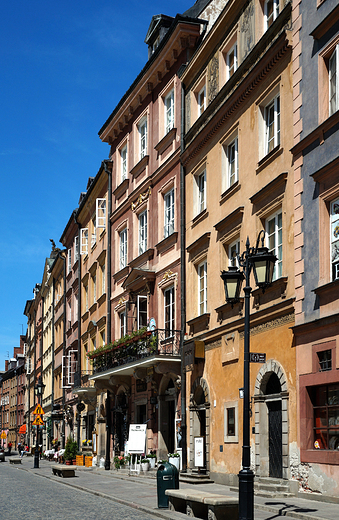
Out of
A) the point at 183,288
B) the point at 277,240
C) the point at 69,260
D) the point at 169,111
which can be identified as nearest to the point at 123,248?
the point at 169,111

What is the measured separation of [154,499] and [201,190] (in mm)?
11485

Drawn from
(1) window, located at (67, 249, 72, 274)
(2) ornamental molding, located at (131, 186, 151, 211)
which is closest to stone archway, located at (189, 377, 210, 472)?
(2) ornamental molding, located at (131, 186, 151, 211)

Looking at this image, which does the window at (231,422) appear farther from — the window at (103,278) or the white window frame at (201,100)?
the window at (103,278)

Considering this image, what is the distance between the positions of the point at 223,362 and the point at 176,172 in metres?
8.56

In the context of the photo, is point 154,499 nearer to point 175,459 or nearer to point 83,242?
point 175,459

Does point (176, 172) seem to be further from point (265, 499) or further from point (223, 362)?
point (265, 499)

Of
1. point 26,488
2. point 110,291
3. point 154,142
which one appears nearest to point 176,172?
point 154,142

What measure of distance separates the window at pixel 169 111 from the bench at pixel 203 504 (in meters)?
17.1

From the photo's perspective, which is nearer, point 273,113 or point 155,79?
point 273,113

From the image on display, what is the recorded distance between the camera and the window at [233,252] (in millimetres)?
22297

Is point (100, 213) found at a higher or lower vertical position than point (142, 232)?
higher

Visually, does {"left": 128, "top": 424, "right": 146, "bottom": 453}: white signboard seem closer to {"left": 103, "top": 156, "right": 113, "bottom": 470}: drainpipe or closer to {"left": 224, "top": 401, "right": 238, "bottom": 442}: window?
{"left": 103, "top": 156, "right": 113, "bottom": 470}: drainpipe

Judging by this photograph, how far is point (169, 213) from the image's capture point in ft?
95.1

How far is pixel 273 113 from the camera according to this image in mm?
20578
